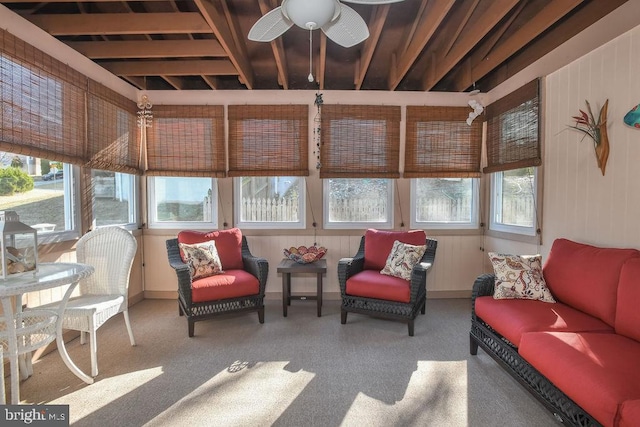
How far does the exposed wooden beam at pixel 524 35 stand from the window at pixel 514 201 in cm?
118

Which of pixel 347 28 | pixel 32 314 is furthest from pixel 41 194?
pixel 347 28

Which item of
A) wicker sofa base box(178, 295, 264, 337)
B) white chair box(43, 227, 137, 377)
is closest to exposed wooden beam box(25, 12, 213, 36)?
white chair box(43, 227, 137, 377)

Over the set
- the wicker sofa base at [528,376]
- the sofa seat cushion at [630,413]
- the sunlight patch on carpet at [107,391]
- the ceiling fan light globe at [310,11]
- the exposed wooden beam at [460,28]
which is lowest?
the sunlight patch on carpet at [107,391]

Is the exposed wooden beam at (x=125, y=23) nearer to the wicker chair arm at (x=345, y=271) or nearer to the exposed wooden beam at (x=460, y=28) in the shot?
the exposed wooden beam at (x=460, y=28)

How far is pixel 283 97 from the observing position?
155 inches

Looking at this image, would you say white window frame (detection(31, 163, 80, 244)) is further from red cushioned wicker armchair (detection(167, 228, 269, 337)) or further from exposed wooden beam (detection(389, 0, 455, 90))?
exposed wooden beam (detection(389, 0, 455, 90))

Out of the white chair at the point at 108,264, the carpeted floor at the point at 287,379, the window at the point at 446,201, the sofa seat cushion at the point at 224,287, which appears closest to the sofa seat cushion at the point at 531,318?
the carpeted floor at the point at 287,379

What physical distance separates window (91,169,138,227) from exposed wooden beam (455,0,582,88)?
431 cm

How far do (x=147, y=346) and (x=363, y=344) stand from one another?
1886 millimetres

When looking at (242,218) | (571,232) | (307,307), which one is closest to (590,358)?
(571,232)

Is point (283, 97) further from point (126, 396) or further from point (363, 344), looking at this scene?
point (126, 396)

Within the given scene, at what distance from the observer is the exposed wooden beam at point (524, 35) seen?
2.40m

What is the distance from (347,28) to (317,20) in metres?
0.37

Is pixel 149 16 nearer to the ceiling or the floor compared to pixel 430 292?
nearer to the ceiling
